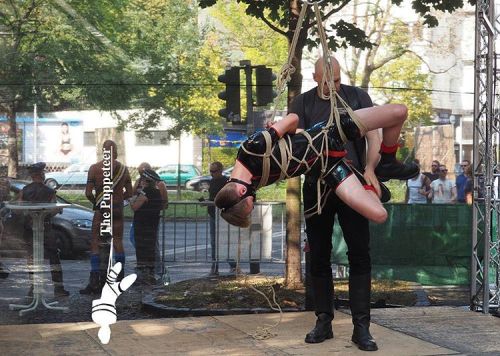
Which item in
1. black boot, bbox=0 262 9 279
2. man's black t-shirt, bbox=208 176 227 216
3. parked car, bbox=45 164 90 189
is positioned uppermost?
parked car, bbox=45 164 90 189

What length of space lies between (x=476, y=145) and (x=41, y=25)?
3974 millimetres

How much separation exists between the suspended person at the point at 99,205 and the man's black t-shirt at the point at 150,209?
173 millimetres

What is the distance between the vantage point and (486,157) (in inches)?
287

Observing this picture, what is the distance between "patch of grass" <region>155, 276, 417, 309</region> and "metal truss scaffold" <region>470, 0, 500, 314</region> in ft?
4.30

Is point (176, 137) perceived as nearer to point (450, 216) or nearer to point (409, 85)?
point (409, 85)

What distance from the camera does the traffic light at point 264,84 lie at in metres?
7.89

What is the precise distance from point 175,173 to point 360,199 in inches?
115

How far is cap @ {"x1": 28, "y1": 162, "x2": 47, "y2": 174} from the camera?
7.40 m

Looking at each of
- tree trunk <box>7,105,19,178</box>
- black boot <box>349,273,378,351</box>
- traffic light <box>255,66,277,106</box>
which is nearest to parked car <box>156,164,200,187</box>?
traffic light <box>255,66,277,106</box>

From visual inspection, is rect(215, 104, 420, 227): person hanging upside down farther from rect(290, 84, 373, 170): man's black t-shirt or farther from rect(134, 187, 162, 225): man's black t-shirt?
rect(134, 187, 162, 225): man's black t-shirt

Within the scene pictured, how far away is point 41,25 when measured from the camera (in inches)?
289

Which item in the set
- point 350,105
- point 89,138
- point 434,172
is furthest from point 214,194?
point 350,105

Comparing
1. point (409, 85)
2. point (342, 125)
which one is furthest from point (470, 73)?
point (342, 125)

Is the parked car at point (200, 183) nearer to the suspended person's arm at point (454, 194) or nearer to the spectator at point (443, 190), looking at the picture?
the spectator at point (443, 190)
